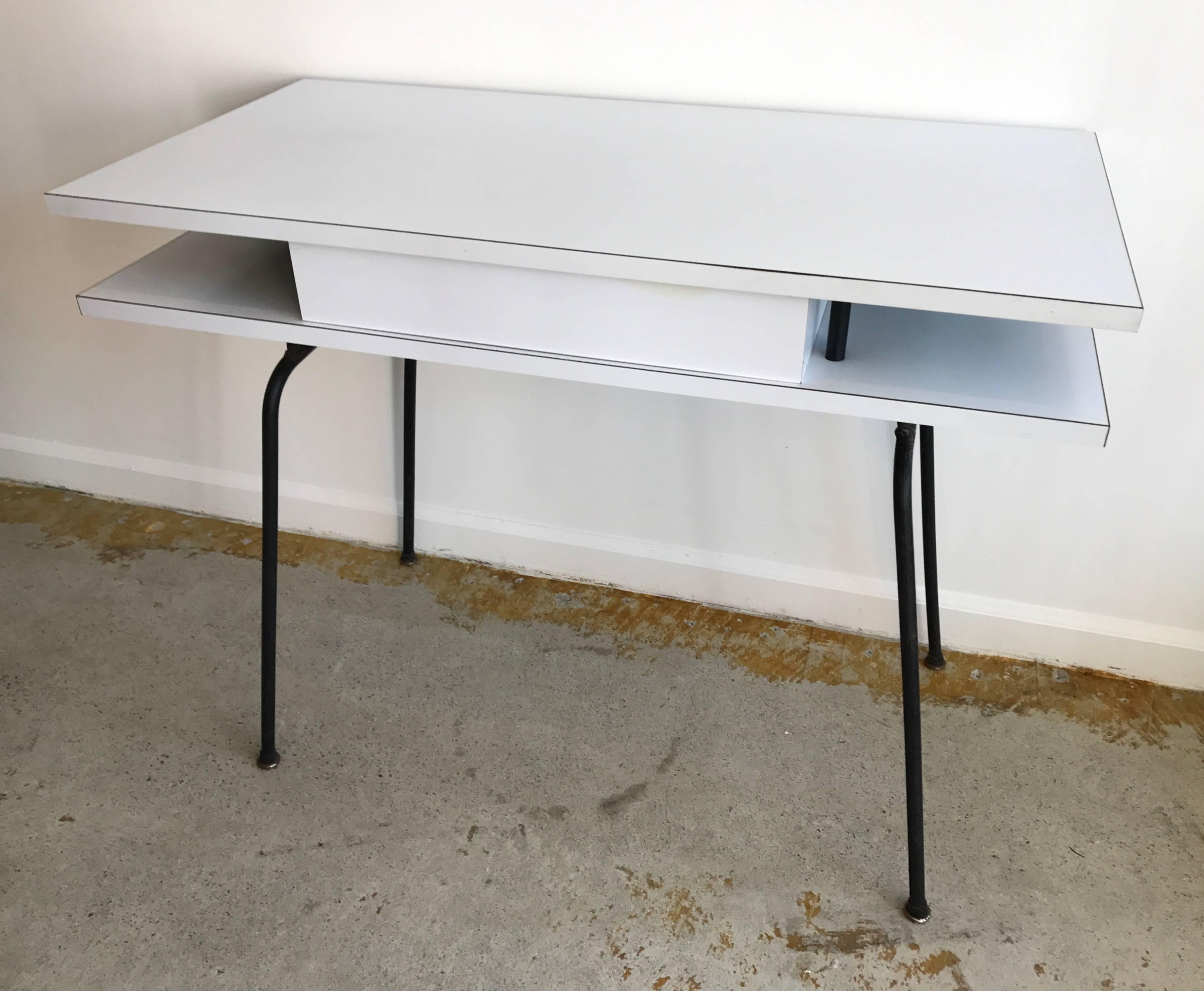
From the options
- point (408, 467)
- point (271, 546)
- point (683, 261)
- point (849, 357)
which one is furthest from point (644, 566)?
point (683, 261)


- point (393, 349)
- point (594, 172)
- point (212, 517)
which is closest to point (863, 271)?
point (594, 172)

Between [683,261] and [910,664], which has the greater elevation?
[683,261]

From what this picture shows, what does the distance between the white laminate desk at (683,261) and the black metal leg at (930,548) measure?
340mm

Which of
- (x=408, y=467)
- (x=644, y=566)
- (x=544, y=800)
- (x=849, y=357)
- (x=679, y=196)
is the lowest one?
(x=544, y=800)

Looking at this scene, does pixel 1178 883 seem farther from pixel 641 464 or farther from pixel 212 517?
pixel 212 517

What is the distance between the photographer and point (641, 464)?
63.1 inches

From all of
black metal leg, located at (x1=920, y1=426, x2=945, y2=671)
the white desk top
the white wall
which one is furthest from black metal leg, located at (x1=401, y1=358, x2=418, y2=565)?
black metal leg, located at (x1=920, y1=426, x2=945, y2=671)

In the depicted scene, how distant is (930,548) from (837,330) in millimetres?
646

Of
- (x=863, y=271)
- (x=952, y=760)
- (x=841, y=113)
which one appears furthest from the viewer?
(x=952, y=760)

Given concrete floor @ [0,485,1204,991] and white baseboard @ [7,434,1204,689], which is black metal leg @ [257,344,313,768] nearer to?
concrete floor @ [0,485,1204,991]

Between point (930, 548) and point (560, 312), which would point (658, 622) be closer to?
point (930, 548)

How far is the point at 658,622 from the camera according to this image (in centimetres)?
165

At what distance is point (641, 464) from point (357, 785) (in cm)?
64

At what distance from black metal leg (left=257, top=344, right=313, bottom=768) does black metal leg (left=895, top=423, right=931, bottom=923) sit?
64cm
